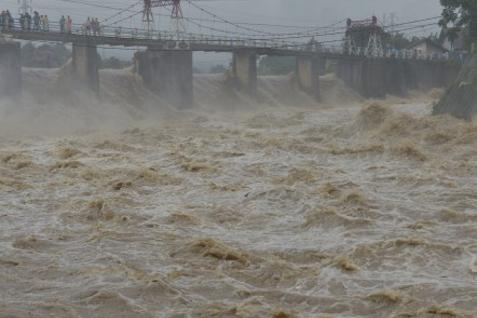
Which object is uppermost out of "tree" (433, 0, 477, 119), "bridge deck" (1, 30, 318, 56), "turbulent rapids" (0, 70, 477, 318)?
"bridge deck" (1, 30, 318, 56)

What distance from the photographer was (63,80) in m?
32.6

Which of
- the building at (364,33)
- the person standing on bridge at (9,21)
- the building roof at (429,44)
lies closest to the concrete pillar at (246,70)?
the person standing on bridge at (9,21)

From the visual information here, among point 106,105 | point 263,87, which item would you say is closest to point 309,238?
point 106,105

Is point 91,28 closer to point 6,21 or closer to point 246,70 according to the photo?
point 6,21

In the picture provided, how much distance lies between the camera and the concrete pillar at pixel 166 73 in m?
36.2

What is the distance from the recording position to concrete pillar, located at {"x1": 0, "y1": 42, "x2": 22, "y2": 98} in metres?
28.6

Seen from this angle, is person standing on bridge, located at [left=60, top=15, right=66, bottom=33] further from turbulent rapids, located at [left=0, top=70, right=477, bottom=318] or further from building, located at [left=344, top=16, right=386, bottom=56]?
building, located at [left=344, top=16, right=386, bottom=56]

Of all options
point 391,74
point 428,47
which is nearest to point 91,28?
point 391,74

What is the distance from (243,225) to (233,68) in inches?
1234

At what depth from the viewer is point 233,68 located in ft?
139

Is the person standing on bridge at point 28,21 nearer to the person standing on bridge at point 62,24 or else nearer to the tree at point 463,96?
the person standing on bridge at point 62,24

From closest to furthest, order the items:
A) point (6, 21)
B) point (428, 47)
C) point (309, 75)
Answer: point (6, 21), point (309, 75), point (428, 47)

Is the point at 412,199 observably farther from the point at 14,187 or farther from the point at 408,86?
the point at 408,86

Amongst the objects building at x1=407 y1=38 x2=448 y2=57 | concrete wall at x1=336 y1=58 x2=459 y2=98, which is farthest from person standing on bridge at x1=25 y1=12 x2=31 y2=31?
building at x1=407 y1=38 x2=448 y2=57
